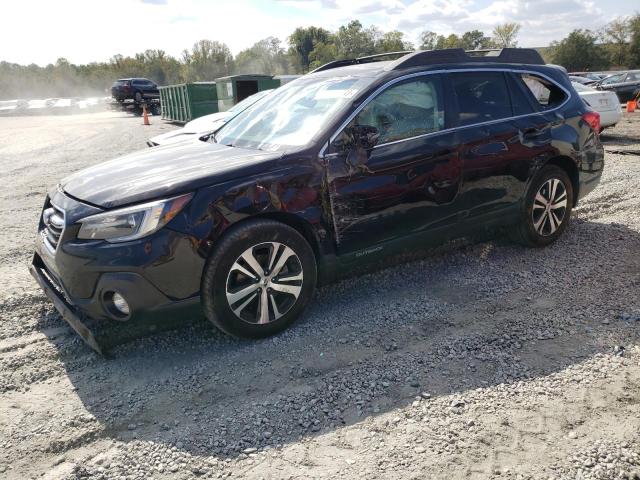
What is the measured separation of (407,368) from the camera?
3154mm

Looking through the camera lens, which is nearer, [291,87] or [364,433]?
[364,433]

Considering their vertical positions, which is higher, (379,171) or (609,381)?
(379,171)

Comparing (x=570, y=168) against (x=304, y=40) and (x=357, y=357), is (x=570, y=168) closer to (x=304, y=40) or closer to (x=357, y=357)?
(x=357, y=357)

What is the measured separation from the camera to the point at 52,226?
3.44 metres

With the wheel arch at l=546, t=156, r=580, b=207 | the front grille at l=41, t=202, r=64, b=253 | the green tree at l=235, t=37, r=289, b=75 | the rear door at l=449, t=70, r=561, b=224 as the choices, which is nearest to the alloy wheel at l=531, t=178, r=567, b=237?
the wheel arch at l=546, t=156, r=580, b=207

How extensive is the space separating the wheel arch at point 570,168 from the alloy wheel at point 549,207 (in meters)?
0.17

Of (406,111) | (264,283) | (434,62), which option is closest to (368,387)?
(264,283)

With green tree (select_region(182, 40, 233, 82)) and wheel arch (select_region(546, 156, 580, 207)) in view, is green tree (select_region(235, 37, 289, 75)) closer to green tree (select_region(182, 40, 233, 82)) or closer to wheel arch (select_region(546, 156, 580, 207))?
green tree (select_region(182, 40, 233, 82))

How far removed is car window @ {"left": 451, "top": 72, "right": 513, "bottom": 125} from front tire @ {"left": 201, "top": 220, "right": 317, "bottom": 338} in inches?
72.6

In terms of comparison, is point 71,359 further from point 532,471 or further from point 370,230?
point 532,471

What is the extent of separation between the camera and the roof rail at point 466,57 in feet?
13.4

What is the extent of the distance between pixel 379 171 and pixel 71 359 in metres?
2.44

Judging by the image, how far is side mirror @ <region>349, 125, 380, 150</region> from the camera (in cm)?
361

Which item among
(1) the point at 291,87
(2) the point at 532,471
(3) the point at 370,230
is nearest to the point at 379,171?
(3) the point at 370,230
